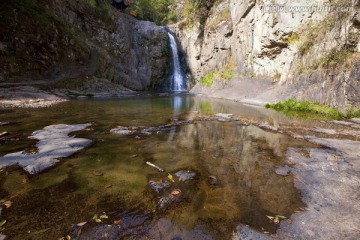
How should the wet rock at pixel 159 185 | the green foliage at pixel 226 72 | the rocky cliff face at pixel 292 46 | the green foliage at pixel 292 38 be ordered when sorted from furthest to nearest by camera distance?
the green foliage at pixel 226 72
the green foliage at pixel 292 38
the rocky cliff face at pixel 292 46
the wet rock at pixel 159 185

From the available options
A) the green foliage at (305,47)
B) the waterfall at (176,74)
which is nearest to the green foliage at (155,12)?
the waterfall at (176,74)

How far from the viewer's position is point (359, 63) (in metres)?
10.2

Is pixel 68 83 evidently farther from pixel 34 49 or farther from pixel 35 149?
pixel 35 149

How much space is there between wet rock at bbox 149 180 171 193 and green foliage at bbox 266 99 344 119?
1023cm

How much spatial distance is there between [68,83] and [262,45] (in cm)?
1971

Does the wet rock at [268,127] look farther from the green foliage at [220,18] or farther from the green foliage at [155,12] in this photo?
the green foliage at [155,12]

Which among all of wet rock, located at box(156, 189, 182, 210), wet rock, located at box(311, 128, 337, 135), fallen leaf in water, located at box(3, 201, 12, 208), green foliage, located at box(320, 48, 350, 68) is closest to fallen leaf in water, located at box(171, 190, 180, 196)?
wet rock, located at box(156, 189, 182, 210)

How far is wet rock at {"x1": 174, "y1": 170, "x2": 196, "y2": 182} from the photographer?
3775 millimetres

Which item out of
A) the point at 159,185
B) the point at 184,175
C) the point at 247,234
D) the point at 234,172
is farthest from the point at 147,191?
the point at 234,172

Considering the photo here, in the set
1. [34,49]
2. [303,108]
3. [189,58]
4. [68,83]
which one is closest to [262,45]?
[303,108]

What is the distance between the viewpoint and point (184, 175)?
3896 millimetres

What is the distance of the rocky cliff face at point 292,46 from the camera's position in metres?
11.2

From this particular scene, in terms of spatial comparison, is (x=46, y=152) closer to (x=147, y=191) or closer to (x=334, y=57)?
(x=147, y=191)

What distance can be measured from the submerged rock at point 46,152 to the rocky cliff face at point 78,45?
658 inches
